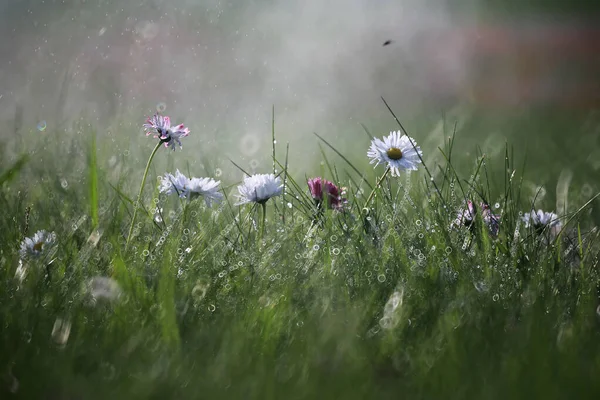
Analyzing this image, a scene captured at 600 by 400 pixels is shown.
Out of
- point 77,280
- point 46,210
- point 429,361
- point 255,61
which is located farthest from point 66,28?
point 429,361

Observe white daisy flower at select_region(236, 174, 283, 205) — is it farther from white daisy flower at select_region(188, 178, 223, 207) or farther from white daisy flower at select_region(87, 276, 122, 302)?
white daisy flower at select_region(87, 276, 122, 302)

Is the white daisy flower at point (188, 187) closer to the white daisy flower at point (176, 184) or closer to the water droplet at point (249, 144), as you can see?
the white daisy flower at point (176, 184)

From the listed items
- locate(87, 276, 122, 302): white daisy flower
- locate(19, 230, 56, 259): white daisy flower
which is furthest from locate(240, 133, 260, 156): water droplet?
locate(87, 276, 122, 302): white daisy flower

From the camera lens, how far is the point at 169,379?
967mm

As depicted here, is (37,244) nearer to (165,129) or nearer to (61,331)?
(165,129)

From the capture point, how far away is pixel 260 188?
5.48 feet

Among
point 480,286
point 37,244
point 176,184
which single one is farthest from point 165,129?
point 480,286

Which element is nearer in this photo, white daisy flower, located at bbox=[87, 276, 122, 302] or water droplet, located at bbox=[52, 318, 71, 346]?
water droplet, located at bbox=[52, 318, 71, 346]

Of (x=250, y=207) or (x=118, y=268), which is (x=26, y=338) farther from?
(x=250, y=207)

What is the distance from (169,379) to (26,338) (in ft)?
0.92

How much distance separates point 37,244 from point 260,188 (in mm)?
510

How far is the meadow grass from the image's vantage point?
0.98m

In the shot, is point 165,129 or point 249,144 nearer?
point 165,129

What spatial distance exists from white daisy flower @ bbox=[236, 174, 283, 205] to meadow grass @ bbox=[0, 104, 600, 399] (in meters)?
0.08
